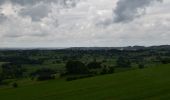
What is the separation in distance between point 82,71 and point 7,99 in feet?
178

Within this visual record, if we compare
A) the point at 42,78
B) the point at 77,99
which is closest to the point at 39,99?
the point at 77,99

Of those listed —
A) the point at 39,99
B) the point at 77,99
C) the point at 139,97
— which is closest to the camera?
the point at 139,97

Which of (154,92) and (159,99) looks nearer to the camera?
(159,99)

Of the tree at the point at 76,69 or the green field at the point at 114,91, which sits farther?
the tree at the point at 76,69

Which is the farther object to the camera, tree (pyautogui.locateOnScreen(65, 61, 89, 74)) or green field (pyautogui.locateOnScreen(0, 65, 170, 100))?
tree (pyautogui.locateOnScreen(65, 61, 89, 74))

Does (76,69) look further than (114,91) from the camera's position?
Yes

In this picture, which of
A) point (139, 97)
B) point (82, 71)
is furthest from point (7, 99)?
point (82, 71)

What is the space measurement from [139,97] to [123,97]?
2647 mm

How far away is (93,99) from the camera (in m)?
41.7

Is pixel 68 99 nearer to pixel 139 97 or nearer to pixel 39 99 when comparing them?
pixel 39 99

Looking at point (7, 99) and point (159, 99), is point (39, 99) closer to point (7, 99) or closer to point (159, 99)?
point (7, 99)

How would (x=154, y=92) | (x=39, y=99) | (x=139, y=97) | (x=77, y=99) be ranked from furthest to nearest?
1. (x=39, y=99)
2. (x=77, y=99)
3. (x=154, y=92)
4. (x=139, y=97)

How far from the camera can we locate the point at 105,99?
133 feet

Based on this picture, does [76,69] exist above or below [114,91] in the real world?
below
